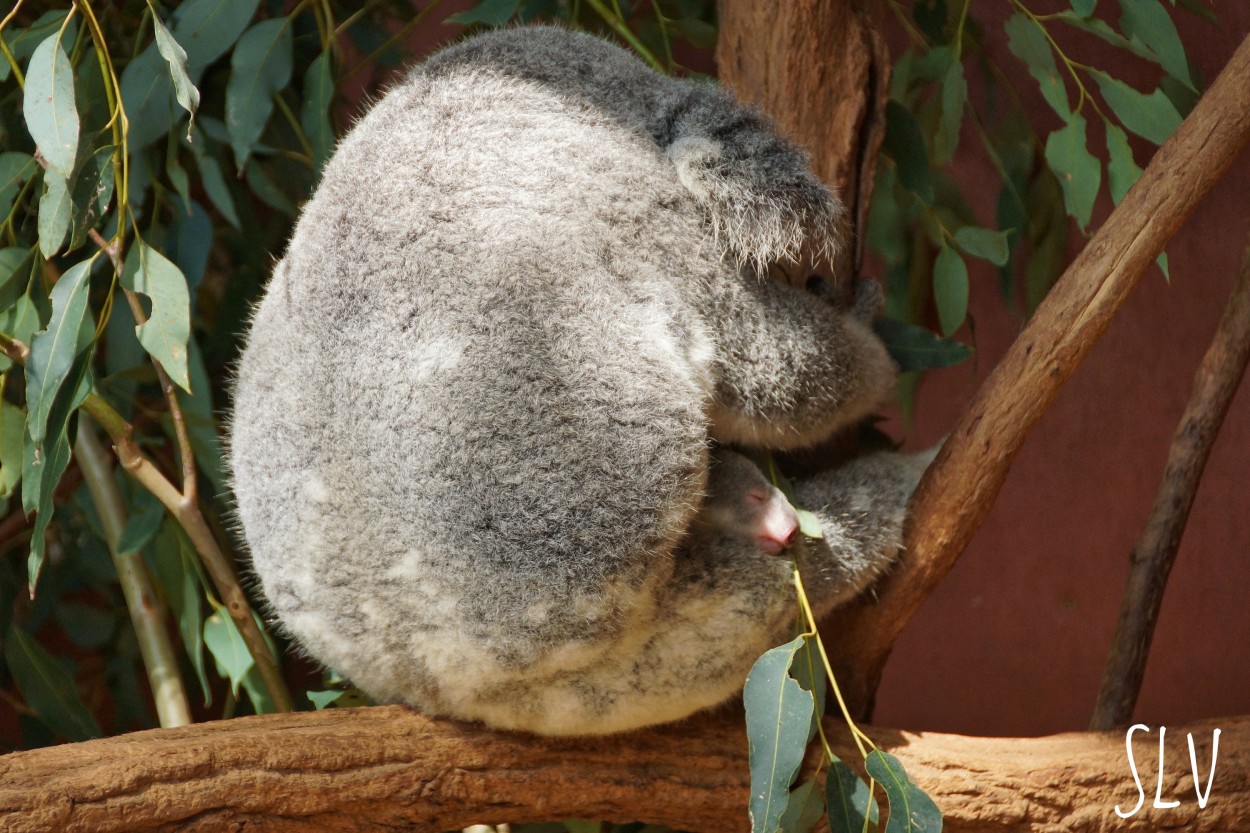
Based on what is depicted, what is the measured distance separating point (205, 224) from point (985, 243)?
1418 millimetres

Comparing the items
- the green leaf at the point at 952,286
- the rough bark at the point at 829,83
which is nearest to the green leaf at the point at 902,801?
the rough bark at the point at 829,83

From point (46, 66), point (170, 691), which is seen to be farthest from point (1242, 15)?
point (170, 691)

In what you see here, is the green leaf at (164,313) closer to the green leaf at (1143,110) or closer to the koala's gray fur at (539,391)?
the koala's gray fur at (539,391)

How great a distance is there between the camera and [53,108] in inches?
56.6

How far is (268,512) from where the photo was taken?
157 centimetres

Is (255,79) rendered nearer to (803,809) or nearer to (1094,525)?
(803,809)

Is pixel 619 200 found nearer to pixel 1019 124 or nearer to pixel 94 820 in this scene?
pixel 94 820

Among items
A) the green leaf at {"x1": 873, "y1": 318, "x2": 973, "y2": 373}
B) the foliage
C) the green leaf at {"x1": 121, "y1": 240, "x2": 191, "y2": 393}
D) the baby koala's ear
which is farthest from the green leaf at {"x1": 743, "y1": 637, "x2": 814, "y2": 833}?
the green leaf at {"x1": 121, "y1": 240, "x2": 191, "y2": 393}

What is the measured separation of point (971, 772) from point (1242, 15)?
1.65 meters

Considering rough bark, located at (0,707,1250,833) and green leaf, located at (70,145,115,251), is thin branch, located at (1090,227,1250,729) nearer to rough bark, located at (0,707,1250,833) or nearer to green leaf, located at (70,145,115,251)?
rough bark, located at (0,707,1250,833)

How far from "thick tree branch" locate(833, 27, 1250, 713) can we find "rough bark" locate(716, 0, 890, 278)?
14.2 inches

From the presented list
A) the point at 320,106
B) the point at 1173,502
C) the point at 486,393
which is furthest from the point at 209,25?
the point at 1173,502

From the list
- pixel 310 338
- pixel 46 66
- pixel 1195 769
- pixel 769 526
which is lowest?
pixel 1195 769

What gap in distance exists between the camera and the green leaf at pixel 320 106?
6.89 feet
